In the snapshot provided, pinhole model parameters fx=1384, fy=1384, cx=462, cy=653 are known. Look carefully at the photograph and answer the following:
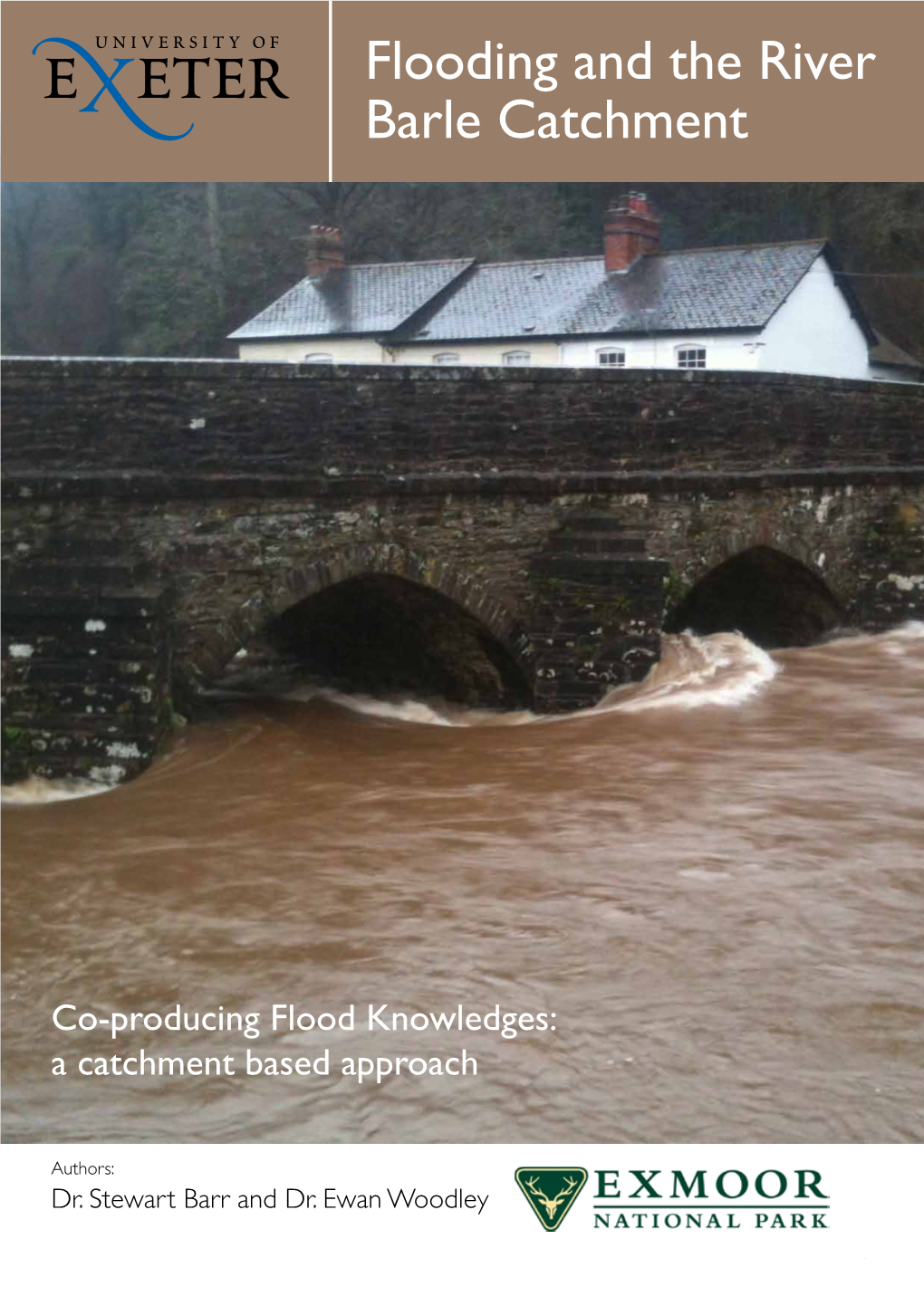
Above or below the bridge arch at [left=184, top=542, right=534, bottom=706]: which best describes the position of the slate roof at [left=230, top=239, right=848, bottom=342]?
above

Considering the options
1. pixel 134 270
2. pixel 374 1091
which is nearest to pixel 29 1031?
pixel 374 1091

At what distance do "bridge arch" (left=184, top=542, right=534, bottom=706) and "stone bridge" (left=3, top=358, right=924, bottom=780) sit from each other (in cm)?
2

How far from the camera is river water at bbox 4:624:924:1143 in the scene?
5.14m

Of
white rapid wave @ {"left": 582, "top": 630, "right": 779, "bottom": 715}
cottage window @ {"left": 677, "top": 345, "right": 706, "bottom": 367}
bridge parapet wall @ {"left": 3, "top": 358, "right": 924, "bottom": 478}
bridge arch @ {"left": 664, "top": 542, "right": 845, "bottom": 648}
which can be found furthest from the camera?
cottage window @ {"left": 677, "top": 345, "right": 706, "bottom": 367}

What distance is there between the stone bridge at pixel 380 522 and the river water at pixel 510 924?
0.70 metres

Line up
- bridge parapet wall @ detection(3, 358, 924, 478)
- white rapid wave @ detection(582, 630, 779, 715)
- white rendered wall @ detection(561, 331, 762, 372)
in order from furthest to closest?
white rendered wall @ detection(561, 331, 762, 372)
white rapid wave @ detection(582, 630, 779, 715)
bridge parapet wall @ detection(3, 358, 924, 478)

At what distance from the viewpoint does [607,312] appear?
2636 centimetres

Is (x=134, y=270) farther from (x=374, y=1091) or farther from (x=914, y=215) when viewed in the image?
(x=374, y=1091)

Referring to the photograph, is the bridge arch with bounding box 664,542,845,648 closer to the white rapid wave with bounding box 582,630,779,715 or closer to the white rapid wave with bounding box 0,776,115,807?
the white rapid wave with bounding box 582,630,779,715

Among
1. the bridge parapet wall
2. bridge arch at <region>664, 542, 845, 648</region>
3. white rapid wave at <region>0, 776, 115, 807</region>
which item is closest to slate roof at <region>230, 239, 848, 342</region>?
bridge arch at <region>664, 542, 845, 648</region>

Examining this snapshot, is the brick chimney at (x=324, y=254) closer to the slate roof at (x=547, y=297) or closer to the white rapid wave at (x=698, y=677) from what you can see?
the slate roof at (x=547, y=297)

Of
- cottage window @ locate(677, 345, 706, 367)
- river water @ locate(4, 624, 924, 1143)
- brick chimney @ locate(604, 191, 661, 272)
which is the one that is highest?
brick chimney @ locate(604, 191, 661, 272)

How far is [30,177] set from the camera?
5.64m

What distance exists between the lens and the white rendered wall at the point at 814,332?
2506cm
